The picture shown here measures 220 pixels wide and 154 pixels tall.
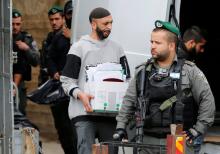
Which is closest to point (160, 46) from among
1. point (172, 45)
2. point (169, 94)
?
point (172, 45)

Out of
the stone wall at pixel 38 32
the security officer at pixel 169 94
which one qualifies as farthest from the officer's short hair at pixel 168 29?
the stone wall at pixel 38 32

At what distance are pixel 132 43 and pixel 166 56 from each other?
39.5 inches

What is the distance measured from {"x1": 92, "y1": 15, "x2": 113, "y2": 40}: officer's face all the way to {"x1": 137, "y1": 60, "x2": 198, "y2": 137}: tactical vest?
2.94 feet

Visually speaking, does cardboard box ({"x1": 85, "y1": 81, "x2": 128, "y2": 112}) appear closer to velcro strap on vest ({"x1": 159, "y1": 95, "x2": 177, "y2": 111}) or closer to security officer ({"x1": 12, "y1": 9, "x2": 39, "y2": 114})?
velcro strap on vest ({"x1": 159, "y1": 95, "x2": 177, "y2": 111})

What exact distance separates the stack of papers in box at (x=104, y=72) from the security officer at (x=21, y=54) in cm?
251

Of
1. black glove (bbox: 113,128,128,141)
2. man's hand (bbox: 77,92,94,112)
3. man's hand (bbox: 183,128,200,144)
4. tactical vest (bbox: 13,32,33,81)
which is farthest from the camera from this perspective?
tactical vest (bbox: 13,32,33,81)

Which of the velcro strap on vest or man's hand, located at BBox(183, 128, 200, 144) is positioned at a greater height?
the velcro strap on vest

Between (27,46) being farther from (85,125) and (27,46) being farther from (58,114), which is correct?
(85,125)

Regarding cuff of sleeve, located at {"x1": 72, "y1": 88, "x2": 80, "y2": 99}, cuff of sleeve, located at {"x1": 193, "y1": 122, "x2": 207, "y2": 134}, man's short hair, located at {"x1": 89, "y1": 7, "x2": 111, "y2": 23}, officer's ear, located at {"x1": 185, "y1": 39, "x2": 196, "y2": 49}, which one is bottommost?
cuff of sleeve, located at {"x1": 193, "y1": 122, "x2": 207, "y2": 134}

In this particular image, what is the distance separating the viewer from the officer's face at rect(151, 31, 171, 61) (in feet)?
21.7

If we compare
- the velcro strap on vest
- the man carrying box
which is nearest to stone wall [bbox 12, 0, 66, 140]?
the man carrying box

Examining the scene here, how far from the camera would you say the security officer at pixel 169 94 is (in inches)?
256

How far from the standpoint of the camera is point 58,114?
30.8 feet

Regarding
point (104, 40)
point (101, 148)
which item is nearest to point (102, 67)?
point (104, 40)
